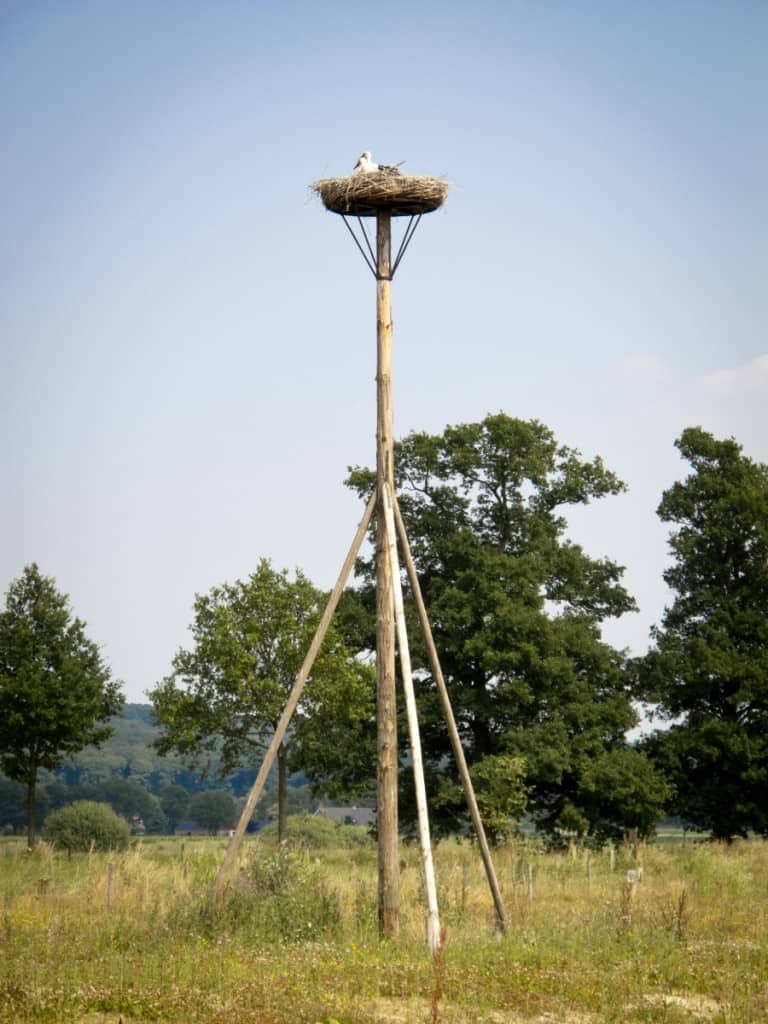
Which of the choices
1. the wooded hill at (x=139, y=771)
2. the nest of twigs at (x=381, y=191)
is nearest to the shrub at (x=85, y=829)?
the nest of twigs at (x=381, y=191)

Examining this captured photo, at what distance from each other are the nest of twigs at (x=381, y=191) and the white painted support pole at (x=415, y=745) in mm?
3381

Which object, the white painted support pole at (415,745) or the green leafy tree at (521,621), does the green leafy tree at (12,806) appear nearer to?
the green leafy tree at (521,621)

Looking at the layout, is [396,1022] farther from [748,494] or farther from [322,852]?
[748,494]

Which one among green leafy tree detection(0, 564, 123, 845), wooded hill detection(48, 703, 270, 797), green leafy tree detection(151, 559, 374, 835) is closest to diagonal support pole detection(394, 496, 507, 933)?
green leafy tree detection(151, 559, 374, 835)

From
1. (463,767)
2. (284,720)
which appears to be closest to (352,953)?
(284,720)

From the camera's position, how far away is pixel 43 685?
94.1 ft

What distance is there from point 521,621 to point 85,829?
11208mm

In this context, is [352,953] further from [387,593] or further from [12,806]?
[12,806]

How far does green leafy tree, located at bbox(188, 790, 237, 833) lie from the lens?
7125cm

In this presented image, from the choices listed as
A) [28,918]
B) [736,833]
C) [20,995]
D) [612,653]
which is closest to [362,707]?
[612,653]

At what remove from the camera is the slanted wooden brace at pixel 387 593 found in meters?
13.4

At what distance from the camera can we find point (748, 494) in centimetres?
3100

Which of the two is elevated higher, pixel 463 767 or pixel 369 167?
pixel 369 167

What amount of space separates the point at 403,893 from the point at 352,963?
18.2 ft
